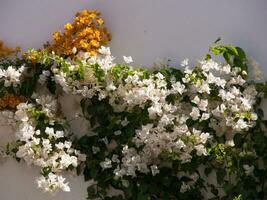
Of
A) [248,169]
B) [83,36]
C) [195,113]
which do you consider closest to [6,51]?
[83,36]

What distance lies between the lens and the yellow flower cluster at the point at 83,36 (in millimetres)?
3182

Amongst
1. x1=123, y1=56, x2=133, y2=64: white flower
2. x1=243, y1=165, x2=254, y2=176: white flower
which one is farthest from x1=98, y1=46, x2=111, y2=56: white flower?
x1=243, y1=165, x2=254, y2=176: white flower

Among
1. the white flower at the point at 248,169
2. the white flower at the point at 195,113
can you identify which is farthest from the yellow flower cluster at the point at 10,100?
the white flower at the point at 248,169

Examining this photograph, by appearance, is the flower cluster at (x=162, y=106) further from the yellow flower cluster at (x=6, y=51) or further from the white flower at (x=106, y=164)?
the yellow flower cluster at (x=6, y=51)

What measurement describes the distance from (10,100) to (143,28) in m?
0.95

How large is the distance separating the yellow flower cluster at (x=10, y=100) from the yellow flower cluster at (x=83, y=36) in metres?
0.38

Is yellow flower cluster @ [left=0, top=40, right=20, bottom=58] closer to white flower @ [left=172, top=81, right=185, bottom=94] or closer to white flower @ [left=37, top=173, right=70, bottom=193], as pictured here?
white flower @ [left=37, top=173, right=70, bottom=193]

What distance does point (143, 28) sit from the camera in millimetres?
3215

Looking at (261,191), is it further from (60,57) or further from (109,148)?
(60,57)

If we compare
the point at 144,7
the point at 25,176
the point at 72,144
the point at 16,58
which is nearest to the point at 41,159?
the point at 72,144

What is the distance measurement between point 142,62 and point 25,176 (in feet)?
3.54

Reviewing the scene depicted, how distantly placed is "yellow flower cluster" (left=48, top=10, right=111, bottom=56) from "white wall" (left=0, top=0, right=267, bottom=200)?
3.6 inches

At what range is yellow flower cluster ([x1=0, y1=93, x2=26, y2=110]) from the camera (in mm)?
3354

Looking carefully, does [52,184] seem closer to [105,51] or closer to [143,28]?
[105,51]
